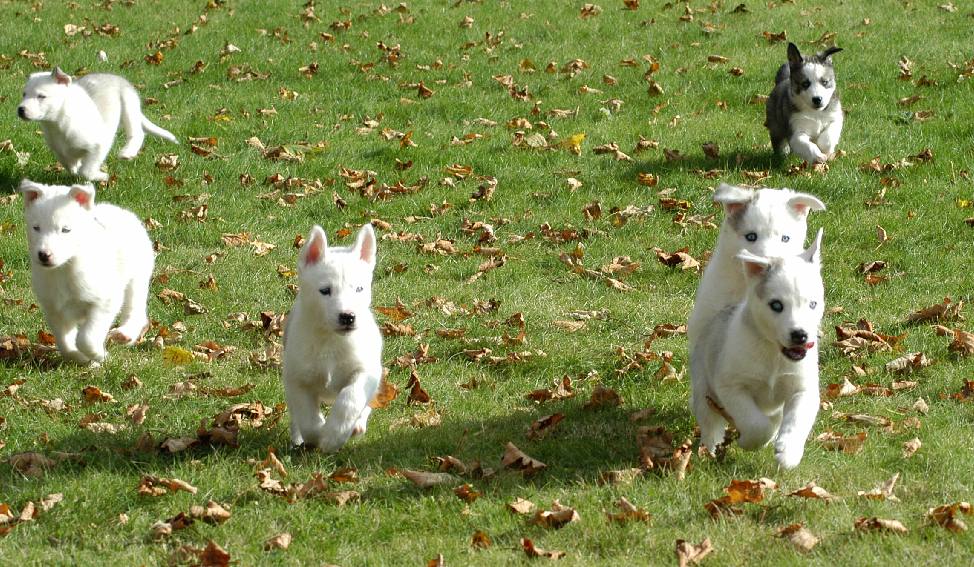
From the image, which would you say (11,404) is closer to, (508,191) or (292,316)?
(292,316)

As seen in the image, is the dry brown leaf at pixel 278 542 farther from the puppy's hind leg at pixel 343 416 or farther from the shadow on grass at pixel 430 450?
the puppy's hind leg at pixel 343 416

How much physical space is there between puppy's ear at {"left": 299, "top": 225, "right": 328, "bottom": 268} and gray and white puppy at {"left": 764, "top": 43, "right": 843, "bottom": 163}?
6.67 meters

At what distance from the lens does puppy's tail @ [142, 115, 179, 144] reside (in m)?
12.9

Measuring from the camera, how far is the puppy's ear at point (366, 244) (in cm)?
627

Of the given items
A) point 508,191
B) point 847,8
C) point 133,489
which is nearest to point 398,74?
point 508,191

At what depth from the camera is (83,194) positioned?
7.62m

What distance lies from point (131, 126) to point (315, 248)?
24.3 ft

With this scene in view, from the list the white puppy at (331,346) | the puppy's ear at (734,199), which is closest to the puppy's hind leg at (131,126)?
the white puppy at (331,346)

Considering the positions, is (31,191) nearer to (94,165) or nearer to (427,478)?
(427,478)

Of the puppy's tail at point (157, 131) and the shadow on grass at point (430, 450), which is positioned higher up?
the shadow on grass at point (430, 450)

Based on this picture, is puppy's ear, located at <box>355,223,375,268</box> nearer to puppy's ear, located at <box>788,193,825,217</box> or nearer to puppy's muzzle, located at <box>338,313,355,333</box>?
puppy's muzzle, located at <box>338,313,355,333</box>

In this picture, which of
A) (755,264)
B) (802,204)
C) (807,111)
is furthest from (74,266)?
(807,111)

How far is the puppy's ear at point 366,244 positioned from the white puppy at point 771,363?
71.7 inches

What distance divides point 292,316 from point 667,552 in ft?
8.04
